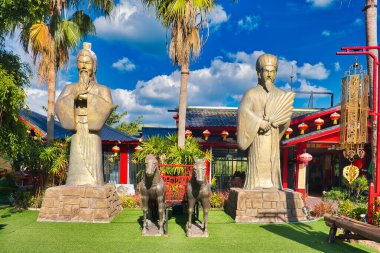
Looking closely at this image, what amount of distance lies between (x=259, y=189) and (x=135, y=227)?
3.30 meters

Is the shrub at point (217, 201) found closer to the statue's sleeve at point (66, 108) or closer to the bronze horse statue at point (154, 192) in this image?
the bronze horse statue at point (154, 192)

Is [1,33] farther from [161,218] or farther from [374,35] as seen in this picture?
[374,35]

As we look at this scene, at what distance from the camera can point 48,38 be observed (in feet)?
35.8

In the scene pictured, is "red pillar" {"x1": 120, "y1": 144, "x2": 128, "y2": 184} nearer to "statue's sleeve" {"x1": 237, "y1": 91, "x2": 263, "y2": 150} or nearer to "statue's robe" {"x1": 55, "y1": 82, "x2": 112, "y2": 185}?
"statue's robe" {"x1": 55, "y1": 82, "x2": 112, "y2": 185}

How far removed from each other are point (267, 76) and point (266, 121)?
1204mm

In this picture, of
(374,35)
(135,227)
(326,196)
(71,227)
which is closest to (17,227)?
(71,227)

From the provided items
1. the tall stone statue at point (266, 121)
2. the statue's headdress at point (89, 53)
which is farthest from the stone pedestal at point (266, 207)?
the statue's headdress at point (89, 53)

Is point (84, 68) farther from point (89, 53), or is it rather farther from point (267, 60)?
point (267, 60)

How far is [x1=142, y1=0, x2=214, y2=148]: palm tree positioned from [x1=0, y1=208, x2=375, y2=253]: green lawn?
514 cm

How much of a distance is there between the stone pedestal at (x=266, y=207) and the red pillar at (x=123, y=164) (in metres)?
8.00

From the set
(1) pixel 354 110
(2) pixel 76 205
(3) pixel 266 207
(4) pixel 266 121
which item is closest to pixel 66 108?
(2) pixel 76 205

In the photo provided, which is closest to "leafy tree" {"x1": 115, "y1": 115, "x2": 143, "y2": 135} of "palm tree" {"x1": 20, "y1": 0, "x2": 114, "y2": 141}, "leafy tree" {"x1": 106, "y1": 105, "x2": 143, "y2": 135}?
"leafy tree" {"x1": 106, "y1": 105, "x2": 143, "y2": 135}

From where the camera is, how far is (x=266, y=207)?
7.88 metres

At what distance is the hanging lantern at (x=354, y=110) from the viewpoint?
712 cm
